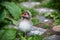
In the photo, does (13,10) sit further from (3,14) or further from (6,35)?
(6,35)

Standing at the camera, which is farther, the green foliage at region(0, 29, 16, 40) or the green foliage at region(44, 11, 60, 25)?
the green foliage at region(44, 11, 60, 25)

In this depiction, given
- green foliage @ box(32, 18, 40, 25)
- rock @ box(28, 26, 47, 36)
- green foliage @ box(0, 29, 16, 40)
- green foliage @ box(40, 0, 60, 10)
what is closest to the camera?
green foliage @ box(0, 29, 16, 40)

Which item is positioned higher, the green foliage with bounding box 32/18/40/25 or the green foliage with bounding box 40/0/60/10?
the green foliage with bounding box 40/0/60/10

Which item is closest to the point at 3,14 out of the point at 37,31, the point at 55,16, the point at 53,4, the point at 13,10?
the point at 13,10

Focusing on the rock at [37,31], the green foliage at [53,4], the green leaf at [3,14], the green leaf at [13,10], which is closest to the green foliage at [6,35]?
the rock at [37,31]

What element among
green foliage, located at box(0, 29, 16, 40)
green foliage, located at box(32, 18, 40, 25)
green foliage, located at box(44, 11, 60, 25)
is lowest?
green foliage, located at box(32, 18, 40, 25)

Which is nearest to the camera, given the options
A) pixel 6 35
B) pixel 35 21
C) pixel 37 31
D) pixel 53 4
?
pixel 6 35

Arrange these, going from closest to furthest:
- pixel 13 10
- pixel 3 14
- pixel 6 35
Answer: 1. pixel 6 35
2. pixel 3 14
3. pixel 13 10

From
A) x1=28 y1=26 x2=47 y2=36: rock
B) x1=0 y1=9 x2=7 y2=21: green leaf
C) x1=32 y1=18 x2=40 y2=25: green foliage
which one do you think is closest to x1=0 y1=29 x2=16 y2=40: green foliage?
x1=28 y1=26 x2=47 y2=36: rock

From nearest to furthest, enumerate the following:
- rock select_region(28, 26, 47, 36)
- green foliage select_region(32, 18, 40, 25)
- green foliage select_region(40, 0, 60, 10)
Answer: rock select_region(28, 26, 47, 36)
green foliage select_region(32, 18, 40, 25)
green foliage select_region(40, 0, 60, 10)

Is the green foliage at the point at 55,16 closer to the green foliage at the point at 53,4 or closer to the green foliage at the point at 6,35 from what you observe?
the green foliage at the point at 53,4

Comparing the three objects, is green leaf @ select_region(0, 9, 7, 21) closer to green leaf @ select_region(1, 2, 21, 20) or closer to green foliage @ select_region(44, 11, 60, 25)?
green leaf @ select_region(1, 2, 21, 20)

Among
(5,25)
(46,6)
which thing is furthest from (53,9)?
(5,25)

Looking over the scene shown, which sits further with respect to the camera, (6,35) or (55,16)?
(55,16)
